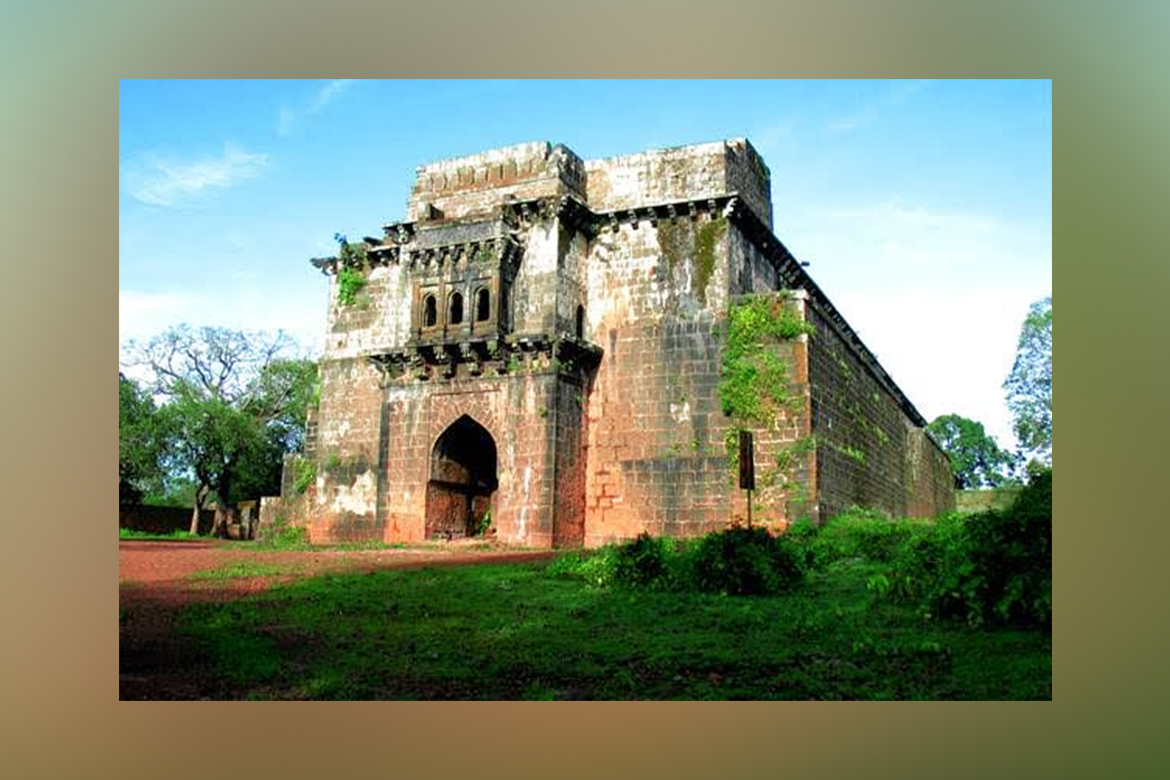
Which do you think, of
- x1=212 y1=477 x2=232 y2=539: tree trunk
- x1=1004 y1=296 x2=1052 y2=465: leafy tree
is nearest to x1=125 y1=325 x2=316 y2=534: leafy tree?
x1=212 y1=477 x2=232 y2=539: tree trunk

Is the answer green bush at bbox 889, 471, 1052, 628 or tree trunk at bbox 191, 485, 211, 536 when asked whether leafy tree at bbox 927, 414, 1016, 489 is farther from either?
green bush at bbox 889, 471, 1052, 628

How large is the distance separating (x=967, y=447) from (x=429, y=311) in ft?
153

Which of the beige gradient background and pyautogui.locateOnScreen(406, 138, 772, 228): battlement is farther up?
pyautogui.locateOnScreen(406, 138, 772, 228): battlement

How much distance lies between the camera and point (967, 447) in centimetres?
5903

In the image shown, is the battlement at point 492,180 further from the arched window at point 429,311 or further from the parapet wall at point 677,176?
the arched window at point 429,311

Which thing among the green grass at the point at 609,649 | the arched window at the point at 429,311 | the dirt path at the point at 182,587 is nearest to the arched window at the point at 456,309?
the arched window at the point at 429,311

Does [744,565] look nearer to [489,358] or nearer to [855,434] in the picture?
[489,358]

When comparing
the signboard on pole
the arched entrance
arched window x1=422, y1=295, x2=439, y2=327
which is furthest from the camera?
arched window x1=422, y1=295, x2=439, y2=327

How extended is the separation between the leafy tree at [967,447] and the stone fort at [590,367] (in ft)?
129

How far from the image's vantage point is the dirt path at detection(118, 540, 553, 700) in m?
8.69

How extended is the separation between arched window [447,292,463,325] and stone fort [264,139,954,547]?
44mm

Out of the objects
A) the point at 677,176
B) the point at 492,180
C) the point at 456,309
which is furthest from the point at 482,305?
the point at 677,176

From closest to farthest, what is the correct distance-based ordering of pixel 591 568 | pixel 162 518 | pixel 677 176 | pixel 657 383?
pixel 591 568
pixel 657 383
pixel 677 176
pixel 162 518
